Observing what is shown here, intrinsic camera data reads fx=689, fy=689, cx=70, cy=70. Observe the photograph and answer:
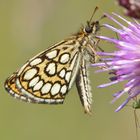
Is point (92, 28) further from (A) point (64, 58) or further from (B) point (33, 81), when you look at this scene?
(B) point (33, 81)

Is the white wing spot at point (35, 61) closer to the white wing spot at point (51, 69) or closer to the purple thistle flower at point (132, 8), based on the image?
the white wing spot at point (51, 69)

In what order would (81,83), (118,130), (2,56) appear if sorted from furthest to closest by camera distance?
(2,56) → (118,130) → (81,83)

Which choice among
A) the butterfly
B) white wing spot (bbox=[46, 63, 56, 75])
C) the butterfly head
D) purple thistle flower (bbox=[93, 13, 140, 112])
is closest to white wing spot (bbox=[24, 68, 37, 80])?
the butterfly

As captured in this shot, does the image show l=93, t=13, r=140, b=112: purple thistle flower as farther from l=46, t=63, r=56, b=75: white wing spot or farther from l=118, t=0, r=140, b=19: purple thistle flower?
l=46, t=63, r=56, b=75: white wing spot

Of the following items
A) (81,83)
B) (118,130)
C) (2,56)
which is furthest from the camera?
(2,56)

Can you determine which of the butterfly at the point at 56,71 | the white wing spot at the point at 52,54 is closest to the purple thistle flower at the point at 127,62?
the butterfly at the point at 56,71

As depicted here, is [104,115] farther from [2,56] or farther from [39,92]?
[39,92]

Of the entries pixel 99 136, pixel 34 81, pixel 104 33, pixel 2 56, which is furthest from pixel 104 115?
pixel 34 81
